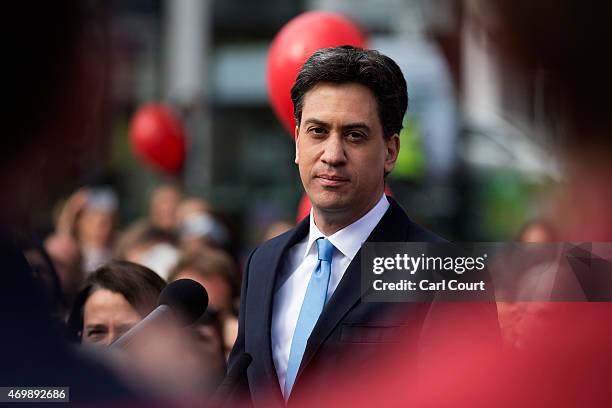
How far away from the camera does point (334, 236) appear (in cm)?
181

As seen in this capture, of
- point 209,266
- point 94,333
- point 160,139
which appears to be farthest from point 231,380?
point 160,139

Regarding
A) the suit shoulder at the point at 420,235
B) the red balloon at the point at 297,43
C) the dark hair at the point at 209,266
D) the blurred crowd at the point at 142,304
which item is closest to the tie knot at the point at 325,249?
the suit shoulder at the point at 420,235

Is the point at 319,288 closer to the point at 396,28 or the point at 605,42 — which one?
the point at 605,42

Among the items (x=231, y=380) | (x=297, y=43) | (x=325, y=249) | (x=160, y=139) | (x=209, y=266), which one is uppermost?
(x=160, y=139)

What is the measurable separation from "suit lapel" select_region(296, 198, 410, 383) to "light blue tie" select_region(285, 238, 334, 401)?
0.04 feet

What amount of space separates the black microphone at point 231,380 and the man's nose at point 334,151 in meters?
0.34

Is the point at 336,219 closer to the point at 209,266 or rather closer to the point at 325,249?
the point at 325,249

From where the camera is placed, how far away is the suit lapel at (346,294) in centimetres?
174

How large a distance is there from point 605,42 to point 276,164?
7.72m

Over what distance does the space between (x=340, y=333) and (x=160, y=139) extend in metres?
5.78

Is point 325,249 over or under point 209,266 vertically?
under

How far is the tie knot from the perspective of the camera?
1.80m

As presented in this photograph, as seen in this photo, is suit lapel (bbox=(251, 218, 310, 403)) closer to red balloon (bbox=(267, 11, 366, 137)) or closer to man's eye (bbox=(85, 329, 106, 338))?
man's eye (bbox=(85, 329, 106, 338))

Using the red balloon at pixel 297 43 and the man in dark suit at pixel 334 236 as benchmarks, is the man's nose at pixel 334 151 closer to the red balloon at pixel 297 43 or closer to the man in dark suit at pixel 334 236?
the man in dark suit at pixel 334 236
